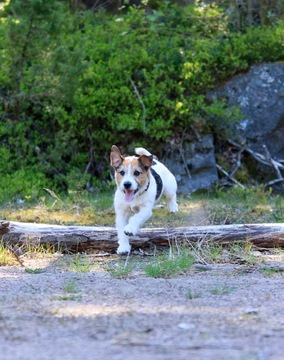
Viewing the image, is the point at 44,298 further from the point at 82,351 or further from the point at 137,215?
the point at 137,215

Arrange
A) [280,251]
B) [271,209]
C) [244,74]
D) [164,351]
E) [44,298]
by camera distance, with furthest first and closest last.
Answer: [244,74]
[271,209]
[280,251]
[44,298]
[164,351]

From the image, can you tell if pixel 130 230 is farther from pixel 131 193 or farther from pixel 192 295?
pixel 192 295

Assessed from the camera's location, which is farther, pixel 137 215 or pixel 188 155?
pixel 188 155

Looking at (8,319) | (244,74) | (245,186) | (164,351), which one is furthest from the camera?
(244,74)

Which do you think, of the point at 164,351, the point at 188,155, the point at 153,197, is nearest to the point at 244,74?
the point at 188,155

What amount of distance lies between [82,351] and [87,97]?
10942 mm

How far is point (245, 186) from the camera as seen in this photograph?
15.1 m

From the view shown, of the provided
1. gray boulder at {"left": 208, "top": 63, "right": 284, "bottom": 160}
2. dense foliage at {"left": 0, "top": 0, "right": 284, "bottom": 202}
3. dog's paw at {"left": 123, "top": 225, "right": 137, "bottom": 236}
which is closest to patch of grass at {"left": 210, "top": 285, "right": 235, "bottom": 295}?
dog's paw at {"left": 123, "top": 225, "right": 137, "bottom": 236}

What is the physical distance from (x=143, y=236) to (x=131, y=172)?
0.78 metres

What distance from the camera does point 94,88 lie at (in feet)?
50.6

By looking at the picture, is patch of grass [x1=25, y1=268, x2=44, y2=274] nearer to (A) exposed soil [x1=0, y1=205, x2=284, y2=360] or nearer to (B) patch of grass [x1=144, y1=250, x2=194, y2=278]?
(A) exposed soil [x1=0, y1=205, x2=284, y2=360]

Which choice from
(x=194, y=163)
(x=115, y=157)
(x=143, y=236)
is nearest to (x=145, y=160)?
(x=115, y=157)

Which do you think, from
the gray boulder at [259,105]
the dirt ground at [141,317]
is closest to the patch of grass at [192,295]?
the dirt ground at [141,317]

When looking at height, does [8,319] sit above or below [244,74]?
below
